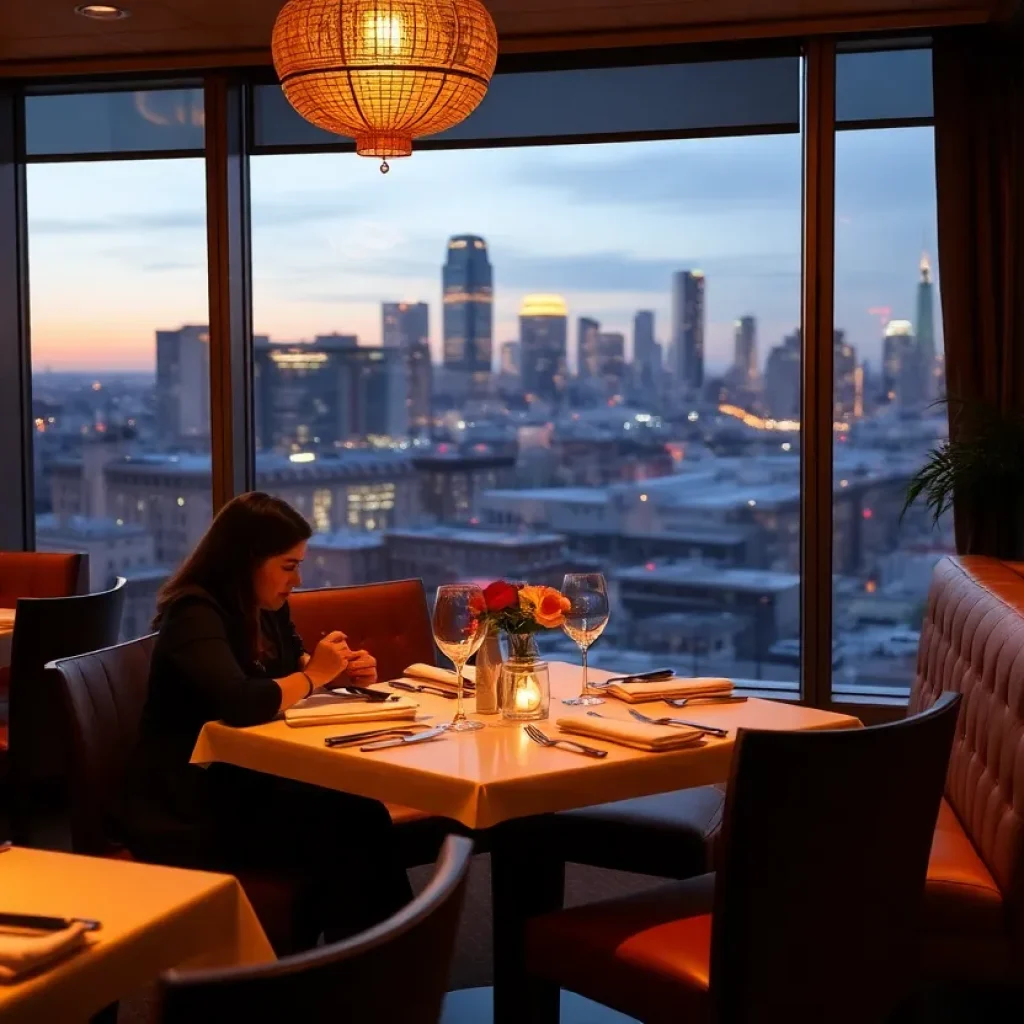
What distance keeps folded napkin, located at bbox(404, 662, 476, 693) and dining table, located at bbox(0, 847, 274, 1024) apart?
137 cm

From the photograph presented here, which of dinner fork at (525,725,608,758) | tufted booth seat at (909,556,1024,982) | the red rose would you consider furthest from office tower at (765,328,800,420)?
dinner fork at (525,725,608,758)

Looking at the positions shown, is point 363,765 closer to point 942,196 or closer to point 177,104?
point 942,196

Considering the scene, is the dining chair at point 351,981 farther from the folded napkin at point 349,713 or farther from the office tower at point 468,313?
the office tower at point 468,313

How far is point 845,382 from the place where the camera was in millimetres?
5965

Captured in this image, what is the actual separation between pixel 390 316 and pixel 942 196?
244 centimetres

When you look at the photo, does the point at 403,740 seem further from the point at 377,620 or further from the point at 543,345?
the point at 543,345

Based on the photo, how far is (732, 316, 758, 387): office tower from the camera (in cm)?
607

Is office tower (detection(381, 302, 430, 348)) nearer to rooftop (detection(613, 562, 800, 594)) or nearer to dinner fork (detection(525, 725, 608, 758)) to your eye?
rooftop (detection(613, 562, 800, 594))

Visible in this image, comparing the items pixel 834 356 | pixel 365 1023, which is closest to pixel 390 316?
pixel 834 356

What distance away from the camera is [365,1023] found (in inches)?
56.2

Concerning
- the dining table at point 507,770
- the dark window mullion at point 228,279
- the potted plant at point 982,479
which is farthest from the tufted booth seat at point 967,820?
the dark window mullion at point 228,279

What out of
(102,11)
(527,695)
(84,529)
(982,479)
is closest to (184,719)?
(527,695)

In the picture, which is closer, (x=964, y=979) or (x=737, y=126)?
(x=964, y=979)

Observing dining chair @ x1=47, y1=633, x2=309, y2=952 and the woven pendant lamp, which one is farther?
the woven pendant lamp
